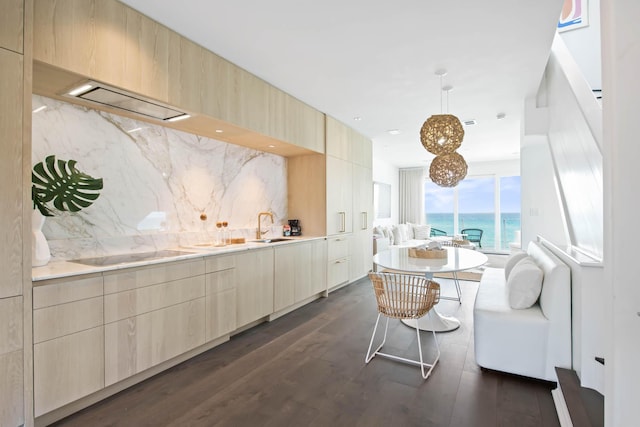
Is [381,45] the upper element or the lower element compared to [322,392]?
upper

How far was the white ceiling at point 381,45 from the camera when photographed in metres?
2.15

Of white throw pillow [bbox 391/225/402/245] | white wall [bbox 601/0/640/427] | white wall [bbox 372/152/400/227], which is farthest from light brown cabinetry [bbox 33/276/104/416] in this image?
white wall [bbox 372/152/400/227]

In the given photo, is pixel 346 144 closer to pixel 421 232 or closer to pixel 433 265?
pixel 433 265

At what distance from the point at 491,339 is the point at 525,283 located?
20.0 inches

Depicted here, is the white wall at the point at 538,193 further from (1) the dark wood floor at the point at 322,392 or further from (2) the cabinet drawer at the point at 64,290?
(2) the cabinet drawer at the point at 64,290

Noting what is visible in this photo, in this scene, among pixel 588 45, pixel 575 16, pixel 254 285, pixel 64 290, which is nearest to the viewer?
pixel 64 290

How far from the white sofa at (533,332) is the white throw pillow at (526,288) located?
0.04 metres

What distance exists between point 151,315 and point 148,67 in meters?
1.79

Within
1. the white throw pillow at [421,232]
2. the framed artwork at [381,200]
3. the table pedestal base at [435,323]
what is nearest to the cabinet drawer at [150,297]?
the table pedestal base at [435,323]

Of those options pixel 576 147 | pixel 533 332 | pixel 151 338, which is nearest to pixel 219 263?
pixel 151 338

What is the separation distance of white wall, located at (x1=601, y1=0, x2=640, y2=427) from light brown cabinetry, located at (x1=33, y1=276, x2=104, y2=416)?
2.56m

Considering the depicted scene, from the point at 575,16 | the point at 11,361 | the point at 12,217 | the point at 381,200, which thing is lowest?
the point at 11,361

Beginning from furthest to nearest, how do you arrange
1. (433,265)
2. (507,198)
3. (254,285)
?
(507,198), (254,285), (433,265)

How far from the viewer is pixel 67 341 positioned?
1790mm
